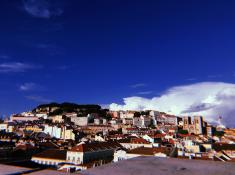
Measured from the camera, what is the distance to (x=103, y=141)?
60.7 meters

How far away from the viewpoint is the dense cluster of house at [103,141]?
4094 centimetres

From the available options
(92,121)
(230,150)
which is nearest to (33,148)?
(230,150)

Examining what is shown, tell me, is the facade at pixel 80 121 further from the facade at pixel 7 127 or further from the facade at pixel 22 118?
the facade at pixel 7 127

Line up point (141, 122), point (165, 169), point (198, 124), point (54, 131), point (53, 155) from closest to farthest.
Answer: point (165, 169), point (53, 155), point (54, 131), point (198, 124), point (141, 122)

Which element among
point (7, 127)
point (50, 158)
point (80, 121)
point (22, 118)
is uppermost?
point (22, 118)

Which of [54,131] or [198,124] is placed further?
[198,124]

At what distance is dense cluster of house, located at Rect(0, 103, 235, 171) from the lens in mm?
40938

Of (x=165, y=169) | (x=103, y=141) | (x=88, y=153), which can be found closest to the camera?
(x=165, y=169)

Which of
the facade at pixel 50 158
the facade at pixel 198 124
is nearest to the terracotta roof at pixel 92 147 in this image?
the facade at pixel 50 158

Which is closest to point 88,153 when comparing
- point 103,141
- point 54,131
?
point 103,141

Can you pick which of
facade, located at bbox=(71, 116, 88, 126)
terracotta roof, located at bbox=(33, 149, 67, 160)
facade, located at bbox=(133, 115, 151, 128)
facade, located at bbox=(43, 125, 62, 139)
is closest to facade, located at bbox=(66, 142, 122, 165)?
terracotta roof, located at bbox=(33, 149, 67, 160)

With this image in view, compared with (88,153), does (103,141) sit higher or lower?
higher

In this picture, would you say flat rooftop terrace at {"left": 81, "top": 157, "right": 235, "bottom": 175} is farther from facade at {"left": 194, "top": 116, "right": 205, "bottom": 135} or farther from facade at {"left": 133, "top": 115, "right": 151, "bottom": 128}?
facade at {"left": 133, "top": 115, "right": 151, "bottom": 128}

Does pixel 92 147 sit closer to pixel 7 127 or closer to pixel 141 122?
pixel 7 127
